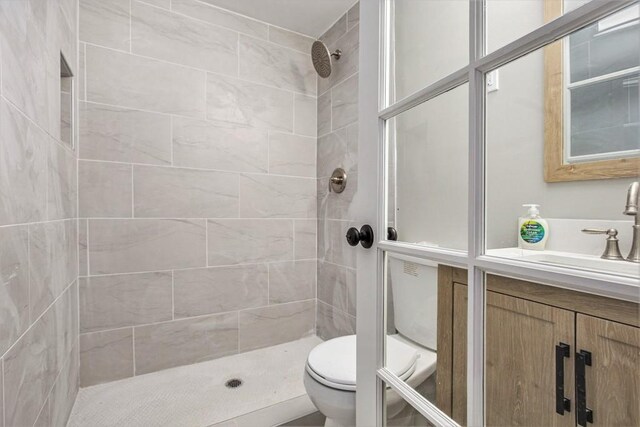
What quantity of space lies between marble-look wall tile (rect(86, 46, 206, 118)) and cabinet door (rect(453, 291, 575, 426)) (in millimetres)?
1883

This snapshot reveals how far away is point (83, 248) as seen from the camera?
1602 mm

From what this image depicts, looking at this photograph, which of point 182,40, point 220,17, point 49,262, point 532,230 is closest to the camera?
point 532,230

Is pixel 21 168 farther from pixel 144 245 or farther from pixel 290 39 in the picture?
pixel 290 39

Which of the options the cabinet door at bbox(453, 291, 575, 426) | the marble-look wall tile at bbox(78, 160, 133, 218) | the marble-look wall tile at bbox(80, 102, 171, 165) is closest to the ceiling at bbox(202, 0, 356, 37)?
the marble-look wall tile at bbox(80, 102, 171, 165)

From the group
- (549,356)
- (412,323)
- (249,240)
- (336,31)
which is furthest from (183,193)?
(549,356)

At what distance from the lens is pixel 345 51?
1977 millimetres

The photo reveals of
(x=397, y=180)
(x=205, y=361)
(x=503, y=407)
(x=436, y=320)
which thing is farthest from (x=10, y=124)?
(x=205, y=361)

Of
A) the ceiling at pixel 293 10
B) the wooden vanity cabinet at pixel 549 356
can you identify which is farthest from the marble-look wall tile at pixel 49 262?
the ceiling at pixel 293 10

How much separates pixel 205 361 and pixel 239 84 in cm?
175

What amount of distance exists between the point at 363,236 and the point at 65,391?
1462 mm

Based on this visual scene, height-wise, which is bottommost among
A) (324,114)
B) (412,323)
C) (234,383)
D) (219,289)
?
(234,383)

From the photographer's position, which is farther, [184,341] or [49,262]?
[184,341]

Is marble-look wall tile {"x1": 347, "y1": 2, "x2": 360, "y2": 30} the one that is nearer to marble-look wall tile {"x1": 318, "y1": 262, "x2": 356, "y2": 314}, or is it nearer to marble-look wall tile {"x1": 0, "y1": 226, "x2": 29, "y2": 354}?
marble-look wall tile {"x1": 318, "y1": 262, "x2": 356, "y2": 314}

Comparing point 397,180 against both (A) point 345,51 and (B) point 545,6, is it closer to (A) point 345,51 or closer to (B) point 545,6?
(B) point 545,6
